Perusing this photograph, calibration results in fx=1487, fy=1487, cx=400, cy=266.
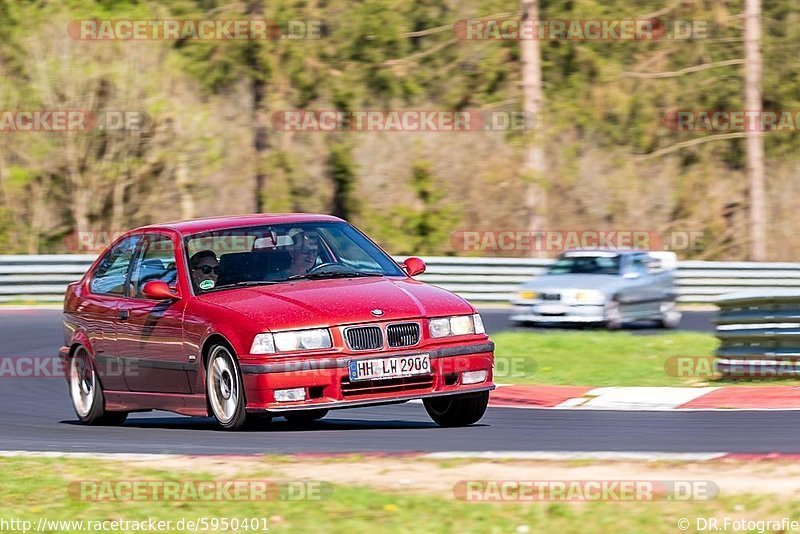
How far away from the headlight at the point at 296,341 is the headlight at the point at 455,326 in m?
0.72

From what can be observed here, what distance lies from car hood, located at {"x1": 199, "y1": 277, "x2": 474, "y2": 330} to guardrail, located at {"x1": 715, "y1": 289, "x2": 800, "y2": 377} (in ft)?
13.9

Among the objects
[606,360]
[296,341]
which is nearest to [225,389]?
[296,341]

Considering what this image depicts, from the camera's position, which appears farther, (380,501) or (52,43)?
(52,43)

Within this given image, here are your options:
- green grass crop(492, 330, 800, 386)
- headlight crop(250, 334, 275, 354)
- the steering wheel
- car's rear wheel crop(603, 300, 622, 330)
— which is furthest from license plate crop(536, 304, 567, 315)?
headlight crop(250, 334, 275, 354)

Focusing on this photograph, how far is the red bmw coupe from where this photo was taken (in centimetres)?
947

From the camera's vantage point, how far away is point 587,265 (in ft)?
73.3

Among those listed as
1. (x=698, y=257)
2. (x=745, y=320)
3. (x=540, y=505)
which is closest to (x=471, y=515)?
(x=540, y=505)

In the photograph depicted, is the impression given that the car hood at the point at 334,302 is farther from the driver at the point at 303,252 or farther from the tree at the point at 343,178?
the tree at the point at 343,178

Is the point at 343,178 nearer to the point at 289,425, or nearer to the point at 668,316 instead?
the point at 668,316

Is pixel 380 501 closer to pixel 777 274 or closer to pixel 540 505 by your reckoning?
pixel 540 505

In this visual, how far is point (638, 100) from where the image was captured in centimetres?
3525

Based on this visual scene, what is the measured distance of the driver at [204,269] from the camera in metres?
10.4

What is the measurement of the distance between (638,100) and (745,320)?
22432 millimetres

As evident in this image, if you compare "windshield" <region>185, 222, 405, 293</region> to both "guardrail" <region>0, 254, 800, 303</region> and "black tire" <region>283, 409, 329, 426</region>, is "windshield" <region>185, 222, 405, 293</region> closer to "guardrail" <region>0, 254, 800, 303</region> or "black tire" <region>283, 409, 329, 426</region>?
"black tire" <region>283, 409, 329, 426</region>
